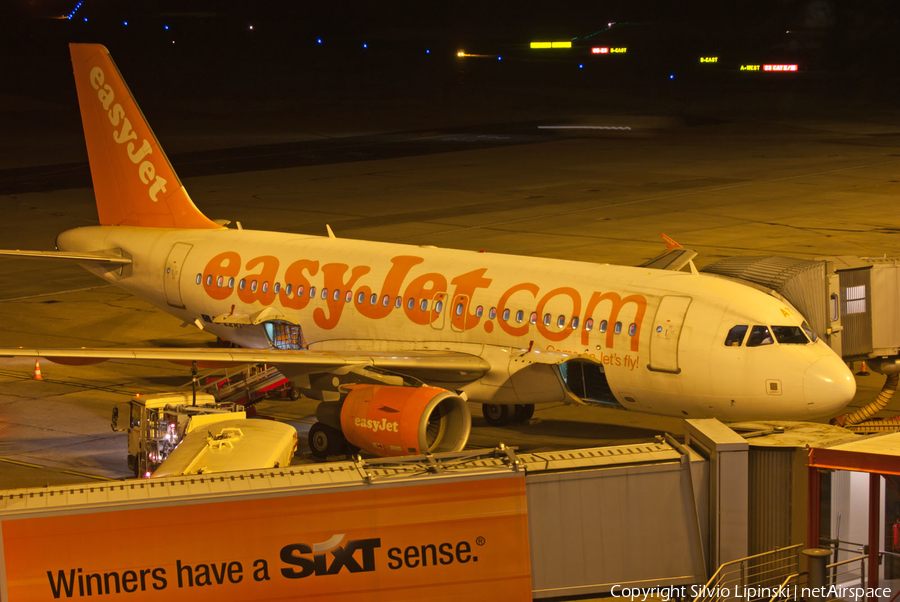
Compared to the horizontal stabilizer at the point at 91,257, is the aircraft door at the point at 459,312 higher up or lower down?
lower down

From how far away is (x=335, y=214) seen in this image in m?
53.7

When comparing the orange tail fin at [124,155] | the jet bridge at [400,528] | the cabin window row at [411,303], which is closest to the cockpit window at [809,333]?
the cabin window row at [411,303]

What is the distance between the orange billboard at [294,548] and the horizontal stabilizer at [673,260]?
646 inches

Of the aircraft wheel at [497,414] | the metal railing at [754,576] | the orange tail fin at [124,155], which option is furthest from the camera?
the orange tail fin at [124,155]

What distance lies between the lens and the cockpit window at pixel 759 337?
68.8 ft

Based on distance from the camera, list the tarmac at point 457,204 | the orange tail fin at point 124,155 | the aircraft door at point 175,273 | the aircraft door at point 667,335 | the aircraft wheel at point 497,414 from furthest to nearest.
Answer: the orange tail fin at point 124,155 → the aircraft door at point 175,273 → the tarmac at point 457,204 → the aircraft wheel at point 497,414 → the aircraft door at point 667,335

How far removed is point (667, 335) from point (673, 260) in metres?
7.80

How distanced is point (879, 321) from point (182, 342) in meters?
18.4

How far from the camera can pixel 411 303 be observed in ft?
81.9

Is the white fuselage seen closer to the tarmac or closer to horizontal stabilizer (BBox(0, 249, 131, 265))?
horizontal stabilizer (BBox(0, 249, 131, 265))

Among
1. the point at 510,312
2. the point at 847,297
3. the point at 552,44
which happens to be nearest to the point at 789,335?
the point at 847,297

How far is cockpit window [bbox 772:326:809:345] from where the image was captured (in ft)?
69.2

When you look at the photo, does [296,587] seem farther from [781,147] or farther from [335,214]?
[781,147]

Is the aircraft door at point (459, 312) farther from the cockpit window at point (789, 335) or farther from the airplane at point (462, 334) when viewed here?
the cockpit window at point (789, 335)
